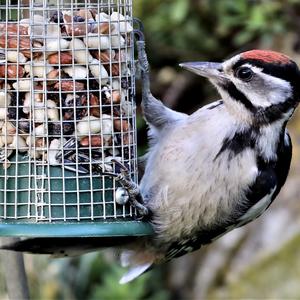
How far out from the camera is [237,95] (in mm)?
4016

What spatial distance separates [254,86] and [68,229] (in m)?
1.04

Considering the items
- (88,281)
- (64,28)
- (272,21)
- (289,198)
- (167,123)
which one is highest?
(64,28)

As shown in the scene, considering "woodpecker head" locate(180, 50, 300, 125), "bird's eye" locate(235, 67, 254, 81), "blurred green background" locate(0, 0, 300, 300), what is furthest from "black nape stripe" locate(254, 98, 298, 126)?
"blurred green background" locate(0, 0, 300, 300)

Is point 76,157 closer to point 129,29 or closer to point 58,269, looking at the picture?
point 129,29

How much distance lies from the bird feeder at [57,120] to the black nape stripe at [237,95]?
1.74ft

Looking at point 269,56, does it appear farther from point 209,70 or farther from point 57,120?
point 57,120

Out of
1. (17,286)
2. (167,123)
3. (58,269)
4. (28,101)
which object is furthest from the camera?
(58,269)

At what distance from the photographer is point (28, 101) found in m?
3.80

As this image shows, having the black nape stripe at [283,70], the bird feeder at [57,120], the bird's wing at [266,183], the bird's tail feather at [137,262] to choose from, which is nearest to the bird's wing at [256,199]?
the bird's wing at [266,183]

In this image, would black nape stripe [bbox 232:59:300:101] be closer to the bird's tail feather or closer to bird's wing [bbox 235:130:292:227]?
bird's wing [bbox 235:130:292:227]

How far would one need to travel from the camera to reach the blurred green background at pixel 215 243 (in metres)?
6.12

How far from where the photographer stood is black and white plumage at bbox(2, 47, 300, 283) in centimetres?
395

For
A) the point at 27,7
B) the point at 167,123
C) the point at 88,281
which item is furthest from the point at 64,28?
the point at 88,281

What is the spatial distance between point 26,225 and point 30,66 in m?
0.67
